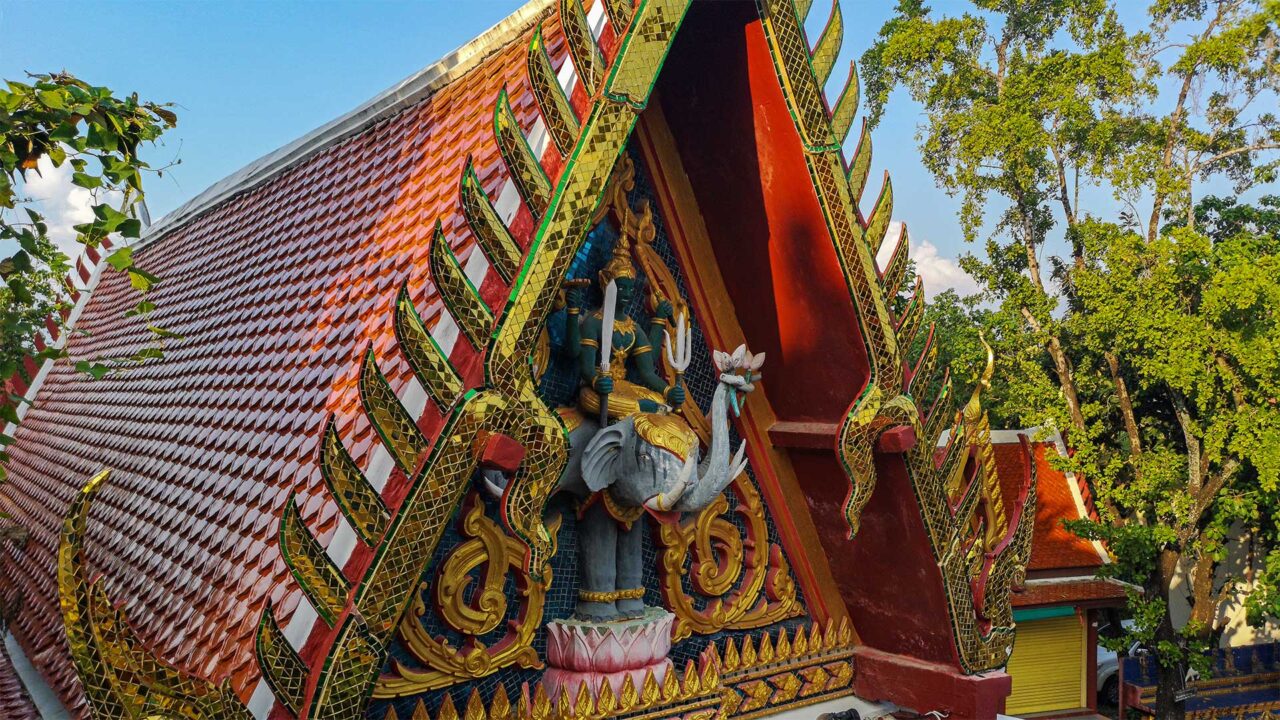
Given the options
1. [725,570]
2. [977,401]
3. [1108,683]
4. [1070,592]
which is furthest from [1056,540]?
[725,570]

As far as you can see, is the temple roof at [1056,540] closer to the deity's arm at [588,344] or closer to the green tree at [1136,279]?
the green tree at [1136,279]

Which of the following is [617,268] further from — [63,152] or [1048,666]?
[1048,666]

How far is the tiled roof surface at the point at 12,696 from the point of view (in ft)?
12.6

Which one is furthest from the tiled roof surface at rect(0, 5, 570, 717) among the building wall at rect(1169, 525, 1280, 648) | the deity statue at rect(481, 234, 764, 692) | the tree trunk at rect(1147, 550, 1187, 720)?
the building wall at rect(1169, 525, 1280, 648)

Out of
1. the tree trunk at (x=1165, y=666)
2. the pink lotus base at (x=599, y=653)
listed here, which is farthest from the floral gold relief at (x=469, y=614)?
the tree trunk at (x=1165, y=666)

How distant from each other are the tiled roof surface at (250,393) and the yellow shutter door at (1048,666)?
1305cm

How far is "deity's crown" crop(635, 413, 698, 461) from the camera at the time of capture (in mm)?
3484

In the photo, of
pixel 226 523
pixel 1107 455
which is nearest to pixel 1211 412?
pixel 1107 455

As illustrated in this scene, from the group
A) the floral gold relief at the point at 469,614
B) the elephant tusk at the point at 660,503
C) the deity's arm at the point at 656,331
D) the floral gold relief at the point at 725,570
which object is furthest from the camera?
the floral gold relief at the point at 725,570

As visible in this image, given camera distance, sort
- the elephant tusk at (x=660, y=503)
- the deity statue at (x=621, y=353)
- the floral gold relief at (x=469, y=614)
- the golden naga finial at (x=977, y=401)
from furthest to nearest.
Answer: the golden naga finial at (x=977, y=401)
the deity statue at (x=621, y=353)
the elephant tusk at (x=660, y=503)
the floral gold relief at (x=469, y=614)

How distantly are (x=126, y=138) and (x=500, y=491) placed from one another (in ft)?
7.49

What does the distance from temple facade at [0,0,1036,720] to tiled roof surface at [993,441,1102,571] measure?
1095cm

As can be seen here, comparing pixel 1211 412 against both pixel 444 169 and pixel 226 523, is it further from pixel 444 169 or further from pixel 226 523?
pixel 226 523

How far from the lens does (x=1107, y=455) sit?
15406 millimetres
